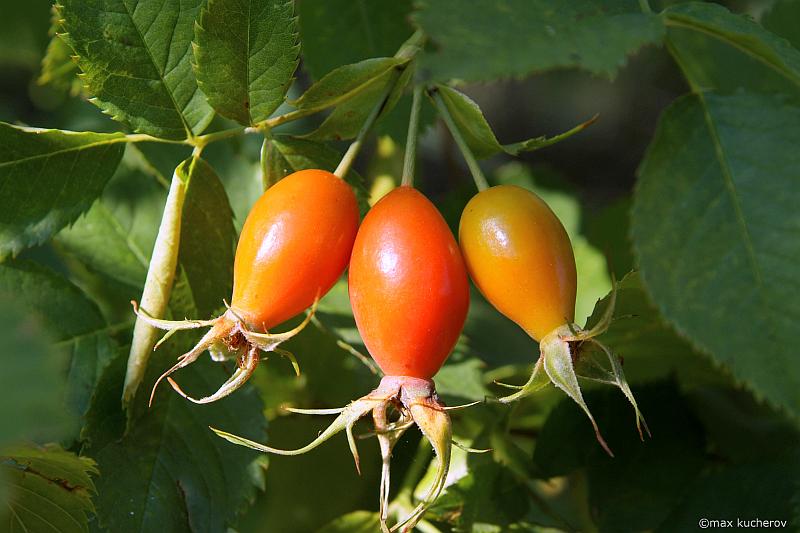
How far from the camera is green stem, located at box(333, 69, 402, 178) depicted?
3.90 feet

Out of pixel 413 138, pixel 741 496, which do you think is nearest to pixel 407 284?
pixel 413 138

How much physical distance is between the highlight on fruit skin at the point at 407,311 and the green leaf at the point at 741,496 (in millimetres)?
673

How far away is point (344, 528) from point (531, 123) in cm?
294

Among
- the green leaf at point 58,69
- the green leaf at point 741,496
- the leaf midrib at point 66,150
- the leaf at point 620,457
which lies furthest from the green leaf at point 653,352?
the green leaf at point 58,69

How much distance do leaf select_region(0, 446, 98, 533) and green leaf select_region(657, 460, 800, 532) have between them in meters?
0.95

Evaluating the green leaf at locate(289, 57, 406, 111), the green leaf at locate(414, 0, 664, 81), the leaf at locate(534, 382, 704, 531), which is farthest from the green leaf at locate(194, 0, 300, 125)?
the leaf at locate(534, 382, 704, 531)

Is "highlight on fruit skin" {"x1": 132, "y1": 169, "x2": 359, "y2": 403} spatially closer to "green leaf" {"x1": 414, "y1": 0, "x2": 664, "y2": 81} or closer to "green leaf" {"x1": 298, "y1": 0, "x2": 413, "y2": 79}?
"green leaf" {"x1": 414, "y1": 0, "x2": 664, "y2": 81}

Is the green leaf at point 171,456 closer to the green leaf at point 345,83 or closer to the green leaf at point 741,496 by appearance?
the green leaf at point 345,83

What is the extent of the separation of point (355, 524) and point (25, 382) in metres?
0.95

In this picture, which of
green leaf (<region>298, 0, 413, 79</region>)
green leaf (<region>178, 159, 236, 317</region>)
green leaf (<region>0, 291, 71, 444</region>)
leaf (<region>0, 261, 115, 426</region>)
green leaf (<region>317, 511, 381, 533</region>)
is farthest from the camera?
green leaf (<region>298, 0, 413, 79</region>)

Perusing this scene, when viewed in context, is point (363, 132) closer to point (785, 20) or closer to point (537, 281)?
point (537, 281)

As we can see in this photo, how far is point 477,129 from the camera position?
1.19 metres

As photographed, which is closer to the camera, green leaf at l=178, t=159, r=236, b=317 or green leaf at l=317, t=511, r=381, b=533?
green leaf at l=178, t=159, r=236, b=317

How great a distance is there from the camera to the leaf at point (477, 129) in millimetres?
1151
